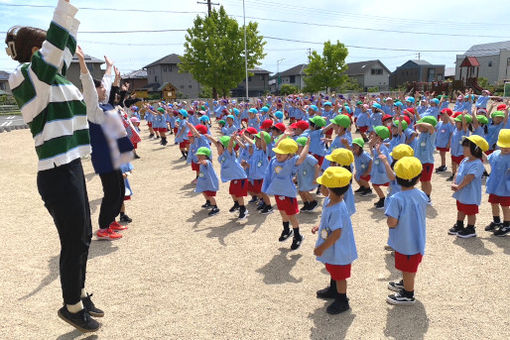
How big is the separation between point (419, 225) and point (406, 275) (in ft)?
1.97

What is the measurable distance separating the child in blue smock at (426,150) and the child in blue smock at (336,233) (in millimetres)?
4176

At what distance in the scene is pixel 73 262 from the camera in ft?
9.45

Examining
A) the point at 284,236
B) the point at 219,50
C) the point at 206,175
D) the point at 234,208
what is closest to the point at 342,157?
the point at 284,236

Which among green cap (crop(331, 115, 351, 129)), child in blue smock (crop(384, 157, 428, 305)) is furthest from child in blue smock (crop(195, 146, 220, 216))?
child in blue smock (crop(384, 157, 428, 305))

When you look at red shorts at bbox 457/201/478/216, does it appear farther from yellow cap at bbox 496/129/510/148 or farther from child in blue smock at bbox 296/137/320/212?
child in blue smock at bbox 296/137/320/212

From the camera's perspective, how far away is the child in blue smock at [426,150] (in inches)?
269

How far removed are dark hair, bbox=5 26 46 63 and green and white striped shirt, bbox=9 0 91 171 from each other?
0.61 ft

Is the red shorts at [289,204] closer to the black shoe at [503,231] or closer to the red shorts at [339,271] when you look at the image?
the red shorts at [339,271]

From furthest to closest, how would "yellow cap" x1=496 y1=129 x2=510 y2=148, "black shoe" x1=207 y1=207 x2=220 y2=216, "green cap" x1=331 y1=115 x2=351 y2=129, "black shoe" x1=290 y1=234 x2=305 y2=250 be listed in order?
"green cap" x1=331 y1=115 x2=351 y2=129 < "black shoe" x1=207 y1=207 x2=220 y2=216 < "black shoe" x1=290 y1=234 x2=305 y2=250 < "yellow cap" x1=496 y1=129 x2=510 y2=148

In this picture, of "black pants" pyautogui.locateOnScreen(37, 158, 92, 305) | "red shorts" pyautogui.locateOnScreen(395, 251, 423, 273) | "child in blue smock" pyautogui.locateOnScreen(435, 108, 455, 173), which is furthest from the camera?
"child in blue smock" pyautogui.locateOnScreen(435, 108, 455, 173)

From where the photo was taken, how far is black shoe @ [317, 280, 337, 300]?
3.90 metres

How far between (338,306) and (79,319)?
259 centimetres

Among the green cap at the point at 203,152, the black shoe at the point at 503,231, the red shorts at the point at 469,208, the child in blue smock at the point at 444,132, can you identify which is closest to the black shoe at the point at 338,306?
the red shorts at the point at 469,208

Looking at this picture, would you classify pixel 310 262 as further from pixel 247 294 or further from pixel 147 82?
pixel 147 82
